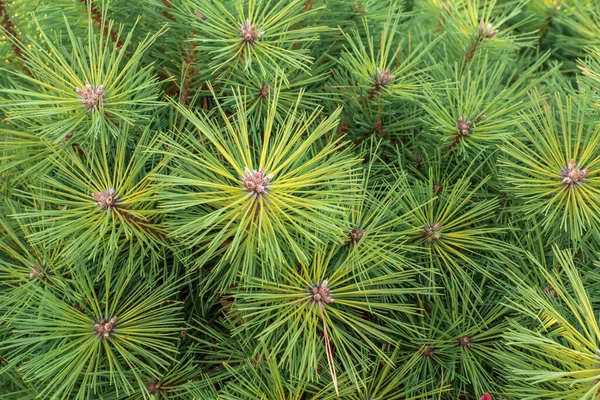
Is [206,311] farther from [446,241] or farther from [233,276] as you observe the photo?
[446,241]

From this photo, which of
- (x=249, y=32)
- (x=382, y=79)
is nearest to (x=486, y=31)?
(x=382, y=79)

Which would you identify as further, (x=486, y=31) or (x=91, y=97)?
(x=486, y=31)

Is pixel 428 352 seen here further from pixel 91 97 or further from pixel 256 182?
pixel 91 97

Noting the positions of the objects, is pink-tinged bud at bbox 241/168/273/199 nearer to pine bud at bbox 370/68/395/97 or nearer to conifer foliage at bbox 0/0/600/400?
conifer foliage at bbox 0/0/600/400

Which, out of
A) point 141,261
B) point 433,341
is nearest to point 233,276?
point 141,261

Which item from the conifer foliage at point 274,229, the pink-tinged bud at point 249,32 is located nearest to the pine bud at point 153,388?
the conifer foliage at point 274,229

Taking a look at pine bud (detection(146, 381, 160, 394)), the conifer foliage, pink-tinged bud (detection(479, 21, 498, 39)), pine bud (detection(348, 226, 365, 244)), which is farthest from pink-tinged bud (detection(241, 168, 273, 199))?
pink-tinged bud (detection(479, 21, 498, 39))

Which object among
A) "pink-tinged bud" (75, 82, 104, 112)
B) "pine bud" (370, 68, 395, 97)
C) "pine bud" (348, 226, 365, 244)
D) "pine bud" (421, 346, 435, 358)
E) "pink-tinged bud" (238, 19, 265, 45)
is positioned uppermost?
"pink-tinged bud" (238, 19, 265, 45)
